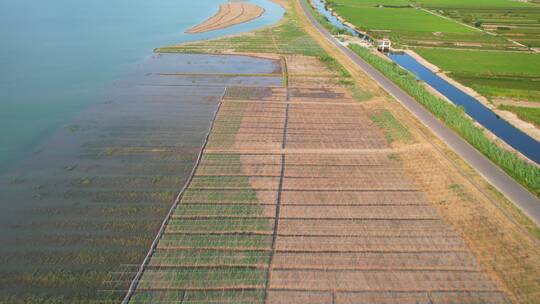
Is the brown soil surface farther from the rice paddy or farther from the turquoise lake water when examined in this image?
the turquoise lake water

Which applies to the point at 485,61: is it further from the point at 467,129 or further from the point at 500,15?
the point at 500,15

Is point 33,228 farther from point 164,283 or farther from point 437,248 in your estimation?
point 437,248

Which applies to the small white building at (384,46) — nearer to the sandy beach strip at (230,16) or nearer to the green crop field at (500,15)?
the green crop field at (500,15)

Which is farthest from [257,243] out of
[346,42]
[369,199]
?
[346,42]

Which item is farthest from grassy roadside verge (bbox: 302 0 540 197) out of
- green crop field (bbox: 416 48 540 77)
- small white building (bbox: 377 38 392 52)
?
small white building (bbox: 377 38 392 52)

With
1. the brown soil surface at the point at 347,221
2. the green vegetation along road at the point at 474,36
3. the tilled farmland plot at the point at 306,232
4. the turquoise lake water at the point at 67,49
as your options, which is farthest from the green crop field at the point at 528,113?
the turquoise lake water at the point at 67,49

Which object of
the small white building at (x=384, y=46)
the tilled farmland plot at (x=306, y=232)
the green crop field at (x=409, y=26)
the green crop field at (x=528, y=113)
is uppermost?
the green crop field at (x=409, y=26)

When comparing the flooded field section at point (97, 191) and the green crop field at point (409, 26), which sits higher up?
the green crop field at point (409, 26)

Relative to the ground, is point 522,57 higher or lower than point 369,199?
higher
